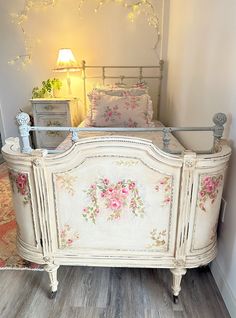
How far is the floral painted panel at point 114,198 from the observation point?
1178 mm

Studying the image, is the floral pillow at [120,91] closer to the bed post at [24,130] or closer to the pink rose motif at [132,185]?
the bed post at [24,130]

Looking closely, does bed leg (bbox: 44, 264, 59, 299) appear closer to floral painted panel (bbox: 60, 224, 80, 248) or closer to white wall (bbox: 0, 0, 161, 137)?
floral painted panel (bbox: 60, 224, 80, 248)

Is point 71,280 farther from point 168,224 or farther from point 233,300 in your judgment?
point 233,300

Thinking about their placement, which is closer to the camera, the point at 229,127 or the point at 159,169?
the point at 159,169

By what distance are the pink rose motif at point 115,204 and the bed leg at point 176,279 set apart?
0.45m

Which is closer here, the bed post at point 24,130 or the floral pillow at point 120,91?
the bed post at point 24,130

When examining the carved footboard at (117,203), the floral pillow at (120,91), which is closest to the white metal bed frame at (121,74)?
the floral pillow at (120,91)

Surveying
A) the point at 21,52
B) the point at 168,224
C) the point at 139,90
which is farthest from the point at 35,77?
the point at 168,224

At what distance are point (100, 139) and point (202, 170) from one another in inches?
18.5

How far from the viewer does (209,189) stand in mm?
1188

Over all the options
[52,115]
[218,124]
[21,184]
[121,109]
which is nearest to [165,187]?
[218,124]

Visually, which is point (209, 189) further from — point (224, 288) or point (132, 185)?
point (224, 288)

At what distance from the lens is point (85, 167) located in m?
1.15

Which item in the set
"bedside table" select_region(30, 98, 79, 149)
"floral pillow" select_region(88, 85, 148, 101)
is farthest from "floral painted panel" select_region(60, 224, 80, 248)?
"bedside table" select_region(30, 98, 79, 149)
